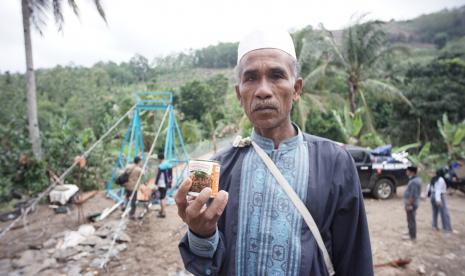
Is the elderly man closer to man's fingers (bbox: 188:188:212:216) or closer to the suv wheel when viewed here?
man's fingers (bbox: 188:188:212:216)

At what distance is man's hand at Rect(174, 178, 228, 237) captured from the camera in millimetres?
1149

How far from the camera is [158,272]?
16.4ft

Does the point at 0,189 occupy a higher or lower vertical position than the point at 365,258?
lower

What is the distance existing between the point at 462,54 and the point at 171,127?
61.1 feet

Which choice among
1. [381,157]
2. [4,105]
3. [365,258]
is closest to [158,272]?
[365,258]

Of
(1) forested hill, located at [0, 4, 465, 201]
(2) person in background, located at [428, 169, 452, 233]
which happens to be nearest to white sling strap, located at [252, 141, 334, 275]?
(2) person in background, located at [428, 169, 452, 233]

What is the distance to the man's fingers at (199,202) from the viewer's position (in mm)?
1137

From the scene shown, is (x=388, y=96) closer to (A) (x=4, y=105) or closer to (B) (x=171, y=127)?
(B) (x=171, y=127)

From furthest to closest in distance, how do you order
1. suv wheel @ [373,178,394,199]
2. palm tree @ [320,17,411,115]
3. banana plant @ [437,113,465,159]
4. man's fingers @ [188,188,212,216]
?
palm tree @ [320,17,411,115] < banana plant @ [437,113,465,159] < suv wheel @ [373,178,394,199] < man's fingers @ [188,188,212,216]

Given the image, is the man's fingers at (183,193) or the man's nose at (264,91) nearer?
the man's fingers at (183,193)

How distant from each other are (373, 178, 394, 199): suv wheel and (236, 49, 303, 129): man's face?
31.7 feet

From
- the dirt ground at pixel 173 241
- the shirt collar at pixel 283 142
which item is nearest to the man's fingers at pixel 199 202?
the shirt collar at pixel 283 142

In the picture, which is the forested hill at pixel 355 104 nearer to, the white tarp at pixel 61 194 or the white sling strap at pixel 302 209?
the white tarp at pixel 61 194

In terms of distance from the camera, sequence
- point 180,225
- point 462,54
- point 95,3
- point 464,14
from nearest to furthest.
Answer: point 180,225 → point 95,3 → point 464,14 → point 462,54
